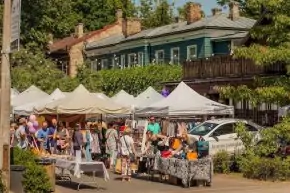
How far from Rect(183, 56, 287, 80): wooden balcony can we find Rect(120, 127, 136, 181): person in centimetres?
1172

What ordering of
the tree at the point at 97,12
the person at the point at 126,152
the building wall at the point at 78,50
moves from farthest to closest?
the tree at the point at 97,12
the building wall at the point at 78,50
the person at the point at 126,152

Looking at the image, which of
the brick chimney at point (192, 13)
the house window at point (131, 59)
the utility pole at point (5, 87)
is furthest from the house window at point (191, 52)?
the utility pole at point (5, 87)

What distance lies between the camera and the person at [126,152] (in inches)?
848

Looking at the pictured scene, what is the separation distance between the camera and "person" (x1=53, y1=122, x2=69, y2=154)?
2608 cm

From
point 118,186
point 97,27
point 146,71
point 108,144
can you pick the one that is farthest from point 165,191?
point 97,27

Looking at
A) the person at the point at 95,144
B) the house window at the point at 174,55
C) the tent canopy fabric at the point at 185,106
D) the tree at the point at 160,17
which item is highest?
the tree at the point at 160,17

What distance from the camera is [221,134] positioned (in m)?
27.2

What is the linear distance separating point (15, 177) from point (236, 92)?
1053cm

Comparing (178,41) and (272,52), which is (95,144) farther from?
Answer: (178,41)

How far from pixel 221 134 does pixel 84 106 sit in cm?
545

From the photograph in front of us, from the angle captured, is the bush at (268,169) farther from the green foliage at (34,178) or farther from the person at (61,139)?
the green foliage at (34,178)

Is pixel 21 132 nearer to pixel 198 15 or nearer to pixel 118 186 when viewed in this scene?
pixel 118 186

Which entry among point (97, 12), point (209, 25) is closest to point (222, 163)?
point (209, 25)

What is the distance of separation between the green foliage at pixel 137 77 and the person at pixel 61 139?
16.6m
